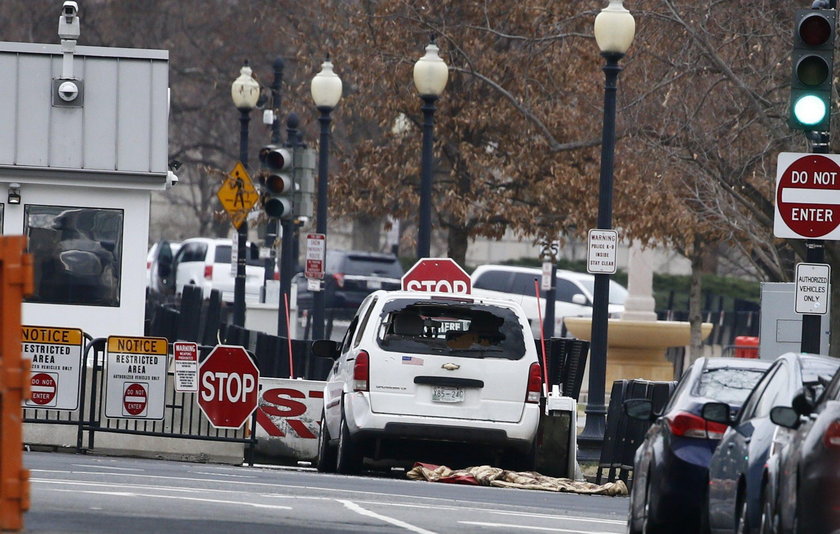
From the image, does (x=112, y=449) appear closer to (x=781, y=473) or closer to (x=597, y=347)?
(x=597, y=347)

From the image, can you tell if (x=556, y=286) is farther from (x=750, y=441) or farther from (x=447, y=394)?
(x=750, y=441)

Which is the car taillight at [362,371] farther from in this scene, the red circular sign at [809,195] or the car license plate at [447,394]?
the red circular sign at [809,195]

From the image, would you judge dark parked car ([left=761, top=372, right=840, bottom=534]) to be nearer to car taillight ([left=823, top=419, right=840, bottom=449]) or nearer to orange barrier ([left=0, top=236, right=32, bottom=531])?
car taillight ([left=823, top=419, right=840, bottom=449])

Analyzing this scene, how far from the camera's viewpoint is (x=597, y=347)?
849 inches

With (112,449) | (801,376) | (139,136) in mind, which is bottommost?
(112,449)

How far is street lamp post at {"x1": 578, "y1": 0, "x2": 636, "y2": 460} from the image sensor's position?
21.1 meters

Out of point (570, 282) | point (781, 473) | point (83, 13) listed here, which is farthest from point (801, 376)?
point (83, 13)

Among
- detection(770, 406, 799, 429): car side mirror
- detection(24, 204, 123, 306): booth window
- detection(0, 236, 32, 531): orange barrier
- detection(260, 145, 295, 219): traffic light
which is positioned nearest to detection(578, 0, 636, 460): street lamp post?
detection(24, 204, 123, 306): booth window

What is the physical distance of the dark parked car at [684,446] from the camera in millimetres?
11633

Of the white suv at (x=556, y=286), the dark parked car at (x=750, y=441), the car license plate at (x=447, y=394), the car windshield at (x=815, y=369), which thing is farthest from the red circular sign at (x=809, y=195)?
the white suv at (x=556, y=286)

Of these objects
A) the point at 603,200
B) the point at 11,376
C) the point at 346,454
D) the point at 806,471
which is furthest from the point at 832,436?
the point at 603,200

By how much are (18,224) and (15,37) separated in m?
38.5

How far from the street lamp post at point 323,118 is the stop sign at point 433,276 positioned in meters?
7.59

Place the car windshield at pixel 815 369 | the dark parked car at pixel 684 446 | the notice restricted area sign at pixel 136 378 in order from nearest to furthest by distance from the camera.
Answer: the car windshield at pixel 815 369 < the dark parked car at pixel 684 446 < the notice restricted area sign at pixel 136 378
